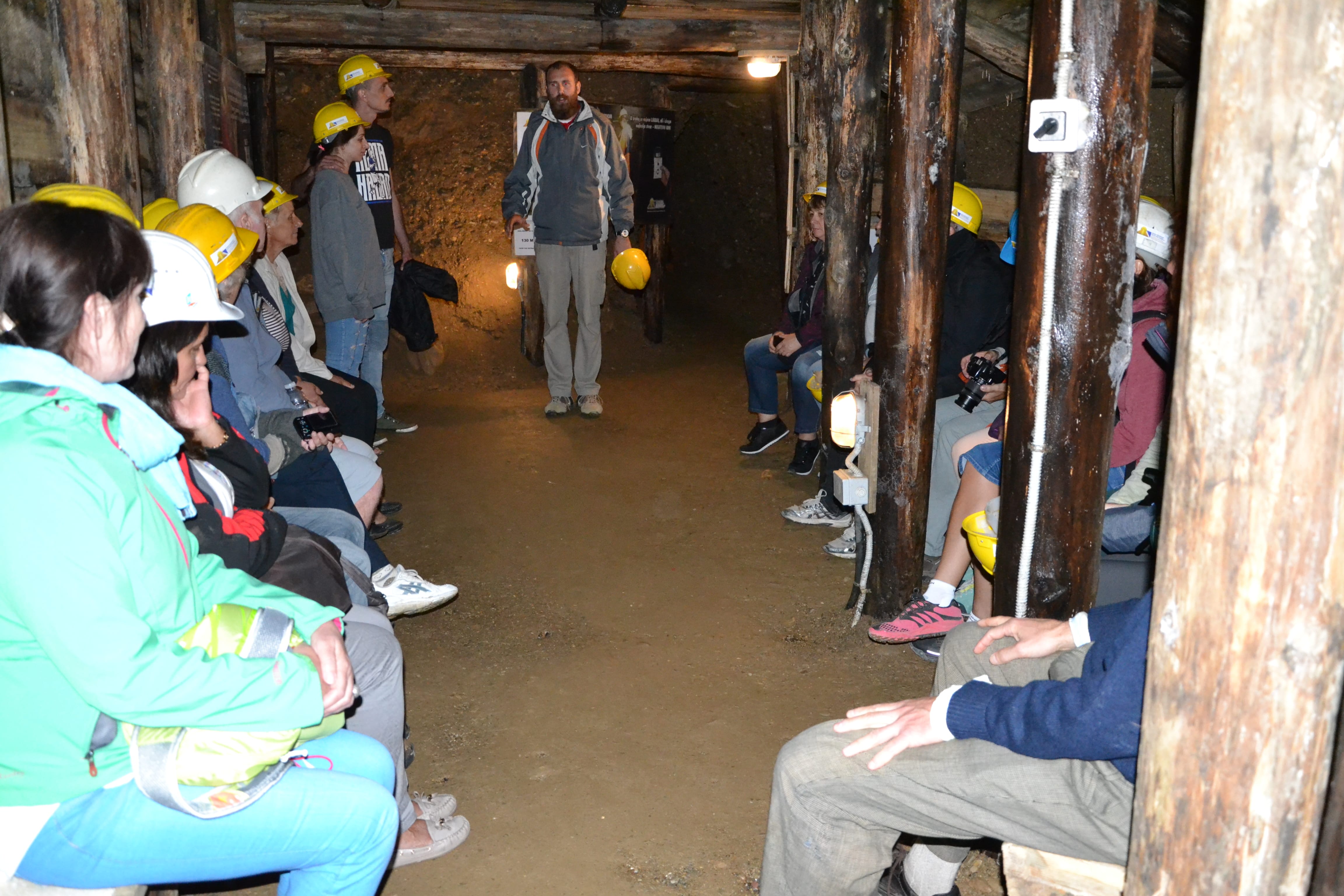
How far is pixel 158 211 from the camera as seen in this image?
12.0ft

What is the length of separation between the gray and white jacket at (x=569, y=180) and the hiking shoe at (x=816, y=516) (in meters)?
2.35

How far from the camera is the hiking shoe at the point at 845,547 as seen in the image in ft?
15.5

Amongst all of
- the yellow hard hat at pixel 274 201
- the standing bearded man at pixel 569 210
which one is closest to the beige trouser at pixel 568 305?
the standing bearded man at pixel 569 210

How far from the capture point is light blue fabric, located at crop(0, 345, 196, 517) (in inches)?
66.5

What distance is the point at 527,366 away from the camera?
8.45 meters

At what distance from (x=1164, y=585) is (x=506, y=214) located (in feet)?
18.6

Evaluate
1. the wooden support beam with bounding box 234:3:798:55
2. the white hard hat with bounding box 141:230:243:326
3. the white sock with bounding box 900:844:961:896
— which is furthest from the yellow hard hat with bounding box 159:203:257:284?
the wooden support beam with bounding box 234:3:798:55

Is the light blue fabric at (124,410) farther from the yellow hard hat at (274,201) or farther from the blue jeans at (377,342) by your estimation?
the blue jeans at (377,342)

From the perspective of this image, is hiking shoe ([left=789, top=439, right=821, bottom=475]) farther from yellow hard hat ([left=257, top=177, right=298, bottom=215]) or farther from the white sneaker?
yellow hard hat ([left=257, top=177, right=298, bottom=215])

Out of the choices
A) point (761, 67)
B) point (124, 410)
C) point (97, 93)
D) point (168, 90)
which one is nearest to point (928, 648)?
point (124, 410)

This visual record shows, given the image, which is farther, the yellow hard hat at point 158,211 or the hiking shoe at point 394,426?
the hiking shoe at point 394,426

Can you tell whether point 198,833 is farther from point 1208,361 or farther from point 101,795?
point 1208,361

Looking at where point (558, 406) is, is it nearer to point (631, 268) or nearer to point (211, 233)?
point (631, 268)

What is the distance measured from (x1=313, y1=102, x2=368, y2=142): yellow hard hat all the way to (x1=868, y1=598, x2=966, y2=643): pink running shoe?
3.74m
